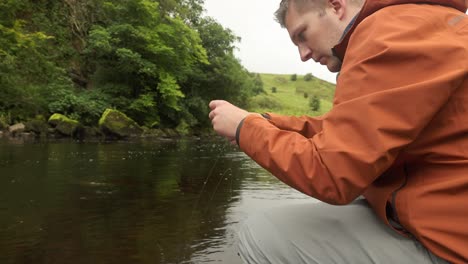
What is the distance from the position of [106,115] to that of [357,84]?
22.0m

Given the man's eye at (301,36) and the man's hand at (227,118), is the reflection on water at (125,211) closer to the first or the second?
the man's hand at (227,118)

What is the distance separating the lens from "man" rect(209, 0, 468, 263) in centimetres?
119

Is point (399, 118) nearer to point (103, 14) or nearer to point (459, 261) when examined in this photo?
point (459, 261)

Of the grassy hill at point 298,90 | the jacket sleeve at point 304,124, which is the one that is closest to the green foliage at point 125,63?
the jacket sleeve at point 304,124

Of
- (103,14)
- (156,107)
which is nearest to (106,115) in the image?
(156,107)

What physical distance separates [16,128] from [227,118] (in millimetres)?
20428

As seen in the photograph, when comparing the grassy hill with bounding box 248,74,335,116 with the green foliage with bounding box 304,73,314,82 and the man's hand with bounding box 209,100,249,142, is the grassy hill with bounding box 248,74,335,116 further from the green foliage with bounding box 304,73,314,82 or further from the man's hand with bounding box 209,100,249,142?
the man's hand with bounding box 209,100,249,142

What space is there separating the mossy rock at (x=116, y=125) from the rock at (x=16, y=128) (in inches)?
139

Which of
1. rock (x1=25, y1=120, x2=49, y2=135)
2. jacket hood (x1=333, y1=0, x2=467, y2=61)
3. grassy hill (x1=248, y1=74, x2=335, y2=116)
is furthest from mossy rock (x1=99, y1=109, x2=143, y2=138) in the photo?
grassy hill (x1=248, y1=74, x2=335, y2=116)

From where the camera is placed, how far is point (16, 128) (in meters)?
19.6

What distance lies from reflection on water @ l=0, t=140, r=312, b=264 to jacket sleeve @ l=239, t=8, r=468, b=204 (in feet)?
7.24

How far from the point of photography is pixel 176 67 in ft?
103

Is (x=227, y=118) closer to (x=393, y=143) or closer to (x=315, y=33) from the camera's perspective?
(x=315, y=33)

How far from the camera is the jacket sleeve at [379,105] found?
3.90ft
